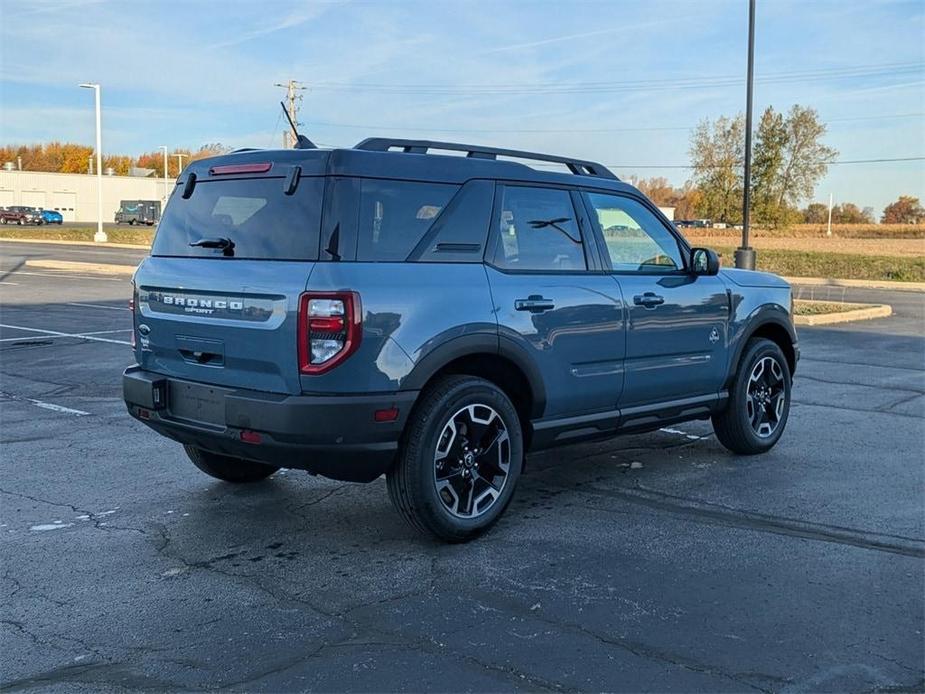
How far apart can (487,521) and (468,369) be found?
2.75 feet

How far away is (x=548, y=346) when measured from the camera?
5461 millimetres

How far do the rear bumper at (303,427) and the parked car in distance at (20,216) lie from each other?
262 feet

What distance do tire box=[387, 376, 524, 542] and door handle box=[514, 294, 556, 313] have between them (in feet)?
1.54

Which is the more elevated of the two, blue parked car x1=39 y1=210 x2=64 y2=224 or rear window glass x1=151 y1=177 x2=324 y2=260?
blue parked car x1=39 y1=210 x2=64 y2=224

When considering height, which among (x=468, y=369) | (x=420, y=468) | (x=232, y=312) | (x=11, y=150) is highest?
(x=11, y=150)

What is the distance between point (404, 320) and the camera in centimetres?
470

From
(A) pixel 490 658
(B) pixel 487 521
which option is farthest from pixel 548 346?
(A) pixel 490 658

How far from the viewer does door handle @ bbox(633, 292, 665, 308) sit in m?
6.04

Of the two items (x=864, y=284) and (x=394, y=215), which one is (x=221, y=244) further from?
(x=864, y=284)

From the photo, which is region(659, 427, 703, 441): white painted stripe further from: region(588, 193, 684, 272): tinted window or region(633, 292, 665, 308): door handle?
region(633, 292, 665, 308): door handle

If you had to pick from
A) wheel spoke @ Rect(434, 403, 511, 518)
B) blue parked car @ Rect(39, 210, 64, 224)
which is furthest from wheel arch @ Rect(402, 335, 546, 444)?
blue parked car @ Rect(39, 210, 64, 224)

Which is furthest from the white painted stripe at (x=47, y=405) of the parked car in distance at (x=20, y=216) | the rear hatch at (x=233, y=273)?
the parked car in distance at (x=20, y=216)

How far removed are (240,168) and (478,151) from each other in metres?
1.38

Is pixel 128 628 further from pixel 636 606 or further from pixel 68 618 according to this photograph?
pixel 636 606
